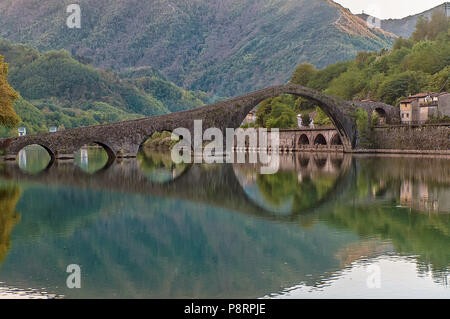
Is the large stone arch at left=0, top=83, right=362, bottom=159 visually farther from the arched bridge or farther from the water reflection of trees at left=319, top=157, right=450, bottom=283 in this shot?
the water reflection of trees at left=319, top=157, right=450, bottom=283

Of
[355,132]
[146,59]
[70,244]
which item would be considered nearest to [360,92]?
[355,132]

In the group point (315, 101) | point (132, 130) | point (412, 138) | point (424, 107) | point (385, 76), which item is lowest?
point (412, 138)

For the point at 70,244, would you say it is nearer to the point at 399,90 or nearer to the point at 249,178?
the point at 249,178

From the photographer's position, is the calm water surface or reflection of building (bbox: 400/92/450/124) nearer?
the calm water surface

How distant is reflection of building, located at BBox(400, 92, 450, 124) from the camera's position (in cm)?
5234

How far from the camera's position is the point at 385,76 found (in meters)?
77.5

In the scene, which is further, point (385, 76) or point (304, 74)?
point (304, 74)

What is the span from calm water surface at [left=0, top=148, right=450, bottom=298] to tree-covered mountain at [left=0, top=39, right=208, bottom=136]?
93.3 meters

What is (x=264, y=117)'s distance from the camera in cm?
8138

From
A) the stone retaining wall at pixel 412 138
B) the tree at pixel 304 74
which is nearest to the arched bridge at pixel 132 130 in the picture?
the stone retaining wall at pixel 412 138

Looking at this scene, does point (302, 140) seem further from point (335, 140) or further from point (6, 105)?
point (6, 105)

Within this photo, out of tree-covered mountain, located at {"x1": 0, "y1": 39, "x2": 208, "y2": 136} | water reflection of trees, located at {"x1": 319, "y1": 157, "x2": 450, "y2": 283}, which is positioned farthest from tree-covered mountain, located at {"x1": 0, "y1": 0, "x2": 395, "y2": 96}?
water reflection of trees, located at {"x1": 319, "y1": 157, "x2": 450, "y2": 283}

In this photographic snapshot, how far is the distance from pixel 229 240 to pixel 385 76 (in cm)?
6917

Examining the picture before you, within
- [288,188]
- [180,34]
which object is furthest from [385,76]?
[180,34]
